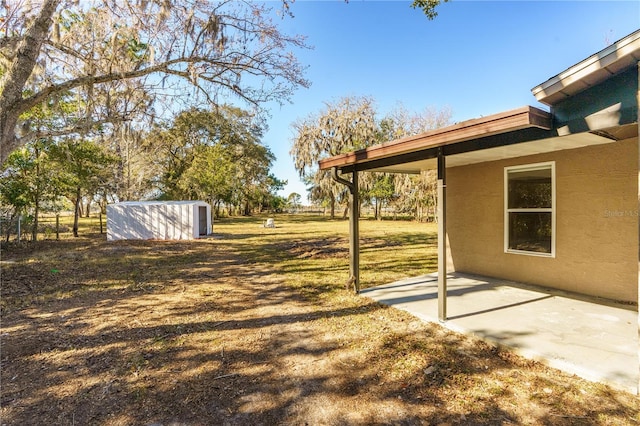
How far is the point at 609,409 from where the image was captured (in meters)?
2.16

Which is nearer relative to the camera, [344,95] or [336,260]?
[336,260]

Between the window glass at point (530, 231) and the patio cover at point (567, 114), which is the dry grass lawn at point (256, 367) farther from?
the window glass at point (530, 231)

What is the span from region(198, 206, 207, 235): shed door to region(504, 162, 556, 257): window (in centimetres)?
1340

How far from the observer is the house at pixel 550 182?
2.55 meters

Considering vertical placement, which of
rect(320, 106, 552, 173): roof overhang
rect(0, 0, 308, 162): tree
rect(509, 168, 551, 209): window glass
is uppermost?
rect(0, 0, 308, 162): tree

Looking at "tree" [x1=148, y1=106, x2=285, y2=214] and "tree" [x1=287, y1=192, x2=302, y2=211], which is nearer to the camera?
"tree" [x1=148, y1=106, x2=285, y2=214]

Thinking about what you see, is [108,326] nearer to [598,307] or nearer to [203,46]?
[203,46]

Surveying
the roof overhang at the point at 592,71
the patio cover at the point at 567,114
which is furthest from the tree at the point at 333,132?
the roof overhang at the point at 592,71

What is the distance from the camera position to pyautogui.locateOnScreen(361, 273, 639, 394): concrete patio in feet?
8.93

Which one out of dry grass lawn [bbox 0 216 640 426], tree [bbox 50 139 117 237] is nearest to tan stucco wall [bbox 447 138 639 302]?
dry grass lawn [bbox 0 216 640 426]

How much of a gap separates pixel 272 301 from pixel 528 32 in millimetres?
9460

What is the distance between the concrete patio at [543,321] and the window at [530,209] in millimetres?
719

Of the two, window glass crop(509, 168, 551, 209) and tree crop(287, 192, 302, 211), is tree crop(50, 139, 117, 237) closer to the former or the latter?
window glass crop(509, 168, 551, 209)

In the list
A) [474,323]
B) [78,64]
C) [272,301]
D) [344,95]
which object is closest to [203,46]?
[78,64]
